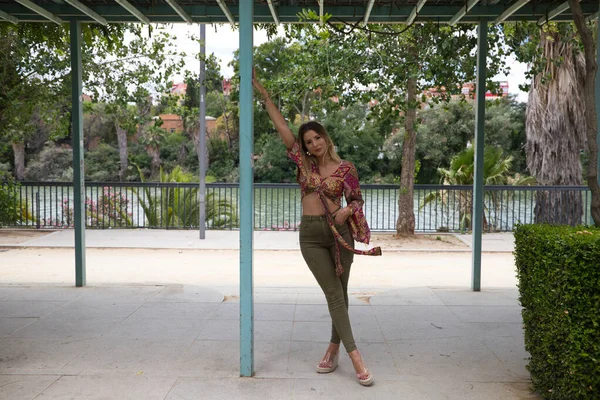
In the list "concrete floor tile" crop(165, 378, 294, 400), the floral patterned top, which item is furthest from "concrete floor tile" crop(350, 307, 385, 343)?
the floral patterned top

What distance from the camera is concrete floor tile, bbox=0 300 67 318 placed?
5840mm

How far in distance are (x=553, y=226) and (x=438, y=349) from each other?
5.08ft

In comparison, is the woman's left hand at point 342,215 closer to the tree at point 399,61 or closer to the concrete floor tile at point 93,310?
the concrete floor tile at point 93,310

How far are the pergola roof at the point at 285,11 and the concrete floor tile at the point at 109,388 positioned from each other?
4.02 metres

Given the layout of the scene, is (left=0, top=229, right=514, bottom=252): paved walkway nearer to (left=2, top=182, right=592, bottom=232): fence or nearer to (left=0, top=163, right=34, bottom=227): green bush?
(left=2, top=182, right=592, bottom=232): fence

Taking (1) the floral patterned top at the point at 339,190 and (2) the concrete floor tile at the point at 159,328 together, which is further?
(2) the concrete floor tile at the point at 159,328

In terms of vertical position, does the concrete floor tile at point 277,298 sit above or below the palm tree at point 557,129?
below

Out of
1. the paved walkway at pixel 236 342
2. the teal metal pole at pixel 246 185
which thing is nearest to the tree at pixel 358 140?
the paved walkway at pixel 236 342

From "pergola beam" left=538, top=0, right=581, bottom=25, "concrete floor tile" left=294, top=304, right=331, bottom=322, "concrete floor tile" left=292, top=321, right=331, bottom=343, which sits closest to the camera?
"concrete floor tile" left=292, top=321, right=331, bottom=343

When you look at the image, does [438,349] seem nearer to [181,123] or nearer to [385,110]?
[385,110]

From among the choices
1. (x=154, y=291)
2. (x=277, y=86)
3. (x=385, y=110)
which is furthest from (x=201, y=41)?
(x=154, y=291)

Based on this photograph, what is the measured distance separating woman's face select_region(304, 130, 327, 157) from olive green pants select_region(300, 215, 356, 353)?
47 cm

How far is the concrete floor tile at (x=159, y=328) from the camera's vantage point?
16.8ft

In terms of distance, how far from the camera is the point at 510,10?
6332 mm
